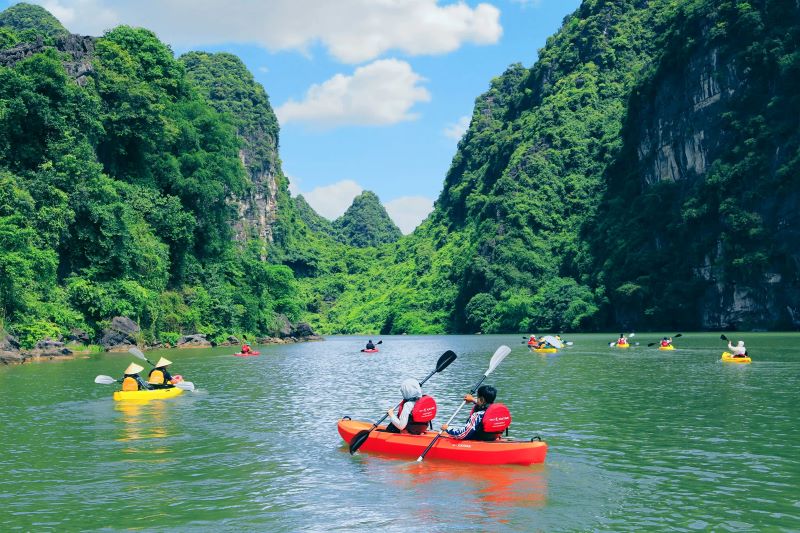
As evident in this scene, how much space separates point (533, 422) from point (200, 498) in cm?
827

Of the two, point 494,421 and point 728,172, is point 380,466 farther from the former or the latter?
point 728,172

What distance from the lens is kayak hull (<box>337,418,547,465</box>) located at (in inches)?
457

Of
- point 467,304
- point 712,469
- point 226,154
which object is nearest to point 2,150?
point 226,154

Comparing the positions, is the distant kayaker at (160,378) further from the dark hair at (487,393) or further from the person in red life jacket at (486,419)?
the dark hair at (487,393)

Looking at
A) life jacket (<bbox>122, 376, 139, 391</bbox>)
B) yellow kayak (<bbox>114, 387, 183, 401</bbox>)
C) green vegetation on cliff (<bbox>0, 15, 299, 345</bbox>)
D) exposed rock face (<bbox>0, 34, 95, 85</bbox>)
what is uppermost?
exposed rock face (<bbox>0, 34, 95, 85</bbox>)

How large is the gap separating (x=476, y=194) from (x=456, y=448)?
12879cm

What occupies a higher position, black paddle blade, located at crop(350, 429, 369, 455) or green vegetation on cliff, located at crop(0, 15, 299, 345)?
green vegetation on cliff, located at crop(0, 15, 299, 345)

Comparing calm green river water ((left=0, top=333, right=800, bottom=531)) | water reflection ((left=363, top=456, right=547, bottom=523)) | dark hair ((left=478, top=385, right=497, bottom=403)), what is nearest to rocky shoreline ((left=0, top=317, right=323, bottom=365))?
calm green river water ((left=0, top=333, right=800, bottom=531))

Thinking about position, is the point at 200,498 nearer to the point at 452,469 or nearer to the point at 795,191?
the point at 452,469

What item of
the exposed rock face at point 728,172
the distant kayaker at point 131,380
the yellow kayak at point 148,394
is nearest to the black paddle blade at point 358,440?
the yellow kayak at point 148,394

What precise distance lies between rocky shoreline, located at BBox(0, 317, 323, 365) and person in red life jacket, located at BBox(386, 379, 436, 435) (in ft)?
89.8

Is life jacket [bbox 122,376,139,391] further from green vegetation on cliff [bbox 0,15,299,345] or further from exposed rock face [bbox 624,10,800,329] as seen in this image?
exposed rock face [bbox 624,10,800,329]

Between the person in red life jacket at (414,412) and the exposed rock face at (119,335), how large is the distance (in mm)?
34388

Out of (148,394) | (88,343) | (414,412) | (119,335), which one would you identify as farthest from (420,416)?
(119,335)
